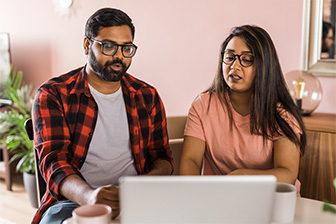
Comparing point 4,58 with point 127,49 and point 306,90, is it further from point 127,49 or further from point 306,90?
point 306,90

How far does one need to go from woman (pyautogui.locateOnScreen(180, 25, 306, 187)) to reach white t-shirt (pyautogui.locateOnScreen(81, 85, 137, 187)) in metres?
0.25

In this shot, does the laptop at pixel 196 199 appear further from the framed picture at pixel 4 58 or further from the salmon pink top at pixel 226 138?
the framed picture at pixel 4 58

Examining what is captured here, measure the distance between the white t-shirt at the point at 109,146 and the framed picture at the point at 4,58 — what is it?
2.37m

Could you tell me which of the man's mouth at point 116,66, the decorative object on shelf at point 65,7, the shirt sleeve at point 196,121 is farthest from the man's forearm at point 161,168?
the decorative object on shelf at point 65,7

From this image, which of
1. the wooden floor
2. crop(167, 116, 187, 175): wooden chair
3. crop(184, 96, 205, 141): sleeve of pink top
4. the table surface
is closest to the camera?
the table surface

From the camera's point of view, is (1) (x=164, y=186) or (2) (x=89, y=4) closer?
(1) (x=164, y=186)

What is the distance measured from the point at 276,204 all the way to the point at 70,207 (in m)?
0.73

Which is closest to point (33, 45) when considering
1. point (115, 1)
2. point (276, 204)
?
point (115, 1)

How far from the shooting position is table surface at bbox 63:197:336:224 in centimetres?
106

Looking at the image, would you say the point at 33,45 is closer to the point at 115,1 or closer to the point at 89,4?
the point at 89,4

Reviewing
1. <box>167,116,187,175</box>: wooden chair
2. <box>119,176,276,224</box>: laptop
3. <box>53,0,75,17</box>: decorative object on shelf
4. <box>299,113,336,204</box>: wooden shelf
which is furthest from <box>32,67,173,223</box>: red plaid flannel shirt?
<box>53,0,75,17</box>: decorative object on shelf

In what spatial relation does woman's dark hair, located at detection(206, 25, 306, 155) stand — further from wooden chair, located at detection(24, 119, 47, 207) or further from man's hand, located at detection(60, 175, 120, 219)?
wooden chair, located at detection(24, 119, 47, 207)

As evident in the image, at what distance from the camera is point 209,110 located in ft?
5.60

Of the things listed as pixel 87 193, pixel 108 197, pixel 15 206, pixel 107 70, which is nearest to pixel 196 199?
pixel 108 197
